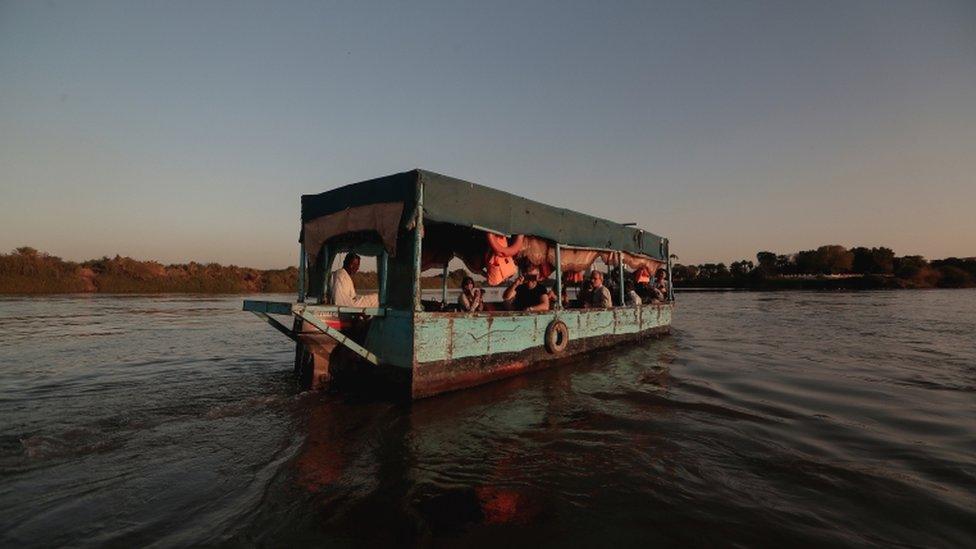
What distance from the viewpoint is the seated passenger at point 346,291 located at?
6.93 meters

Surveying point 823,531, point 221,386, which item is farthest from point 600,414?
point 221,386

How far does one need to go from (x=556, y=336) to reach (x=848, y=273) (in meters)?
87.8

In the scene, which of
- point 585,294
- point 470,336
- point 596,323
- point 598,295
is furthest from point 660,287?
point 470,336

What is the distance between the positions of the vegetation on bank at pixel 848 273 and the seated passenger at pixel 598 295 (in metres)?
47.8

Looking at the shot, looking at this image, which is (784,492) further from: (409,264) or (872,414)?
(409,264)

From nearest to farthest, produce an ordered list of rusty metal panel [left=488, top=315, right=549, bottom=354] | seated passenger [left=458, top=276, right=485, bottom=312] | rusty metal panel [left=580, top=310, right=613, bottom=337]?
1. rusty metal panel [left=488, top=315, right=549, bottom=354]
2. seated passenger [left=458, top=276, right=485, bottom=312]
3. rusty metal panel [left=580, top=310, right=613, bottom=337]

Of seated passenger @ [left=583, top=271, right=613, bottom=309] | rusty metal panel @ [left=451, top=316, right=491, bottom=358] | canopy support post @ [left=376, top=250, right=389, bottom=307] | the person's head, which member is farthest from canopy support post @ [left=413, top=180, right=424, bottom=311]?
seated passenger @ [left=583, top=271, right=613, bottom=309]

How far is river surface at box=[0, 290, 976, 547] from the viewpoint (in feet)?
10.3

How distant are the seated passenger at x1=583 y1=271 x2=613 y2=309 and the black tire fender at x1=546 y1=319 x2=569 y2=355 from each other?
A: 6.96 ft

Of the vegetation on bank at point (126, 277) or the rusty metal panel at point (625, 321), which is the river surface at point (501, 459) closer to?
the rusty metal panel at point (625, 321)

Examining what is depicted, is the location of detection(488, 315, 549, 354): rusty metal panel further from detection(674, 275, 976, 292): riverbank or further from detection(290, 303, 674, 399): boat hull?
detection(674, 275, 976, 292): riverbank

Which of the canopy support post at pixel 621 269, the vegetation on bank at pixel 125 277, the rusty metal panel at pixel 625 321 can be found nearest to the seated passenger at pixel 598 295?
the rusty metal panel at pixel 625 321

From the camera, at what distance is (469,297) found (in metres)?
8.37

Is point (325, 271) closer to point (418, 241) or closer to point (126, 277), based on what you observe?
point (418, 241)
